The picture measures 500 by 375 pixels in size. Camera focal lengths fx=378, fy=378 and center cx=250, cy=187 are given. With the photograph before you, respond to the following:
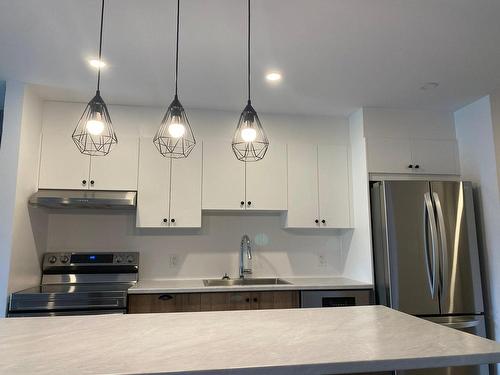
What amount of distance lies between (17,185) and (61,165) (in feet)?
1.41

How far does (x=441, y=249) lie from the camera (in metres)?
3.03

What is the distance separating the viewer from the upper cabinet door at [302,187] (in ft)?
11.4

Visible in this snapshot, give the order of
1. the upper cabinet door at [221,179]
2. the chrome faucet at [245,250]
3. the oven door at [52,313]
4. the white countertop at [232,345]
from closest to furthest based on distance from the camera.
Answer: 1. the white countertop at [232,345]
2. the oven door at [52,313]
3. the upper cabinet door at [221,179]
4. the chrome faucet at [245,250]

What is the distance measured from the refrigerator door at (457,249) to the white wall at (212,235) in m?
0.60

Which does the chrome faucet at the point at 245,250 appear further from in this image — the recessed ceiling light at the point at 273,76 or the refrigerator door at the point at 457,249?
the refrigerator door at the point at 457,249

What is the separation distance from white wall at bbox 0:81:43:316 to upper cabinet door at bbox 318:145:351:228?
247cm

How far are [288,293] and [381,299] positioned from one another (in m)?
0.77

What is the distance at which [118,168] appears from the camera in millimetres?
3236

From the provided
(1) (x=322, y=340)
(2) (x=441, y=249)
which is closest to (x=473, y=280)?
(2) (x=441, y=249)

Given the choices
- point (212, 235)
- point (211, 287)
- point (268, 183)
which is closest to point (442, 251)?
point (268, 183)

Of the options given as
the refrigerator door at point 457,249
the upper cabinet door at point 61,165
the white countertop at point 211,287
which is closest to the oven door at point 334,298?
the white countertop at point 211,287

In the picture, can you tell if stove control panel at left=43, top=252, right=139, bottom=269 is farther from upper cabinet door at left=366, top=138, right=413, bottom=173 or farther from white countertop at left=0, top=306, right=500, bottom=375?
upper cabinet door at left=366, top=138, right=413, bottom=173

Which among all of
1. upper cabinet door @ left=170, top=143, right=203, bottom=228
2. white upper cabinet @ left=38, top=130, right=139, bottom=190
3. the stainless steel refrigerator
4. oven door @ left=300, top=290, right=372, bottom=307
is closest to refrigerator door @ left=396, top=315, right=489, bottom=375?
the stainless steel refrigerator

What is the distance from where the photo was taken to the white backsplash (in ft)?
11.3
